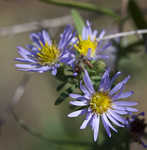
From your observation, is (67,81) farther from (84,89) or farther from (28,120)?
(28,120)

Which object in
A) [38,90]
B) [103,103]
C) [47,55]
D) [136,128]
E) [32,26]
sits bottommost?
[136,128]

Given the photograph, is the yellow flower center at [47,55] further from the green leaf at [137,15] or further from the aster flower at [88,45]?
the green leaf at [137,15]

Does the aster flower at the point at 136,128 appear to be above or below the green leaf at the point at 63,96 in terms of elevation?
below

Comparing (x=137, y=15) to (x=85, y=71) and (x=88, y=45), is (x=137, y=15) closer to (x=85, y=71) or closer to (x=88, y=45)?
(x=88, y=45)

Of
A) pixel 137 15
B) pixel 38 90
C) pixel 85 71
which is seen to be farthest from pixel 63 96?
pixel 38 90

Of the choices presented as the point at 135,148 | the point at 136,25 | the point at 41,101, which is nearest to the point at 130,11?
the point at 136,25

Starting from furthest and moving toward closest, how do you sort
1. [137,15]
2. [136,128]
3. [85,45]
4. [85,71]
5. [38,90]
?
[38,90]
[137,15]
[136,128]
[85,45]
[85,71]

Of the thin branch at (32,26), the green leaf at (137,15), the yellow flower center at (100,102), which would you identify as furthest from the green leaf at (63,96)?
the thin branch at (32,26)
